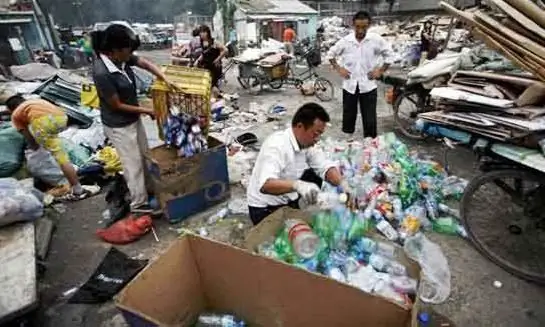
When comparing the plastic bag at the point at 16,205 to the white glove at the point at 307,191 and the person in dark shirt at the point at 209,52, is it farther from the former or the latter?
the person in dark shirt at the point at 209,52

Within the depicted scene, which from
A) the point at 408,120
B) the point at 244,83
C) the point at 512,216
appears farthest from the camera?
the point at 244,83

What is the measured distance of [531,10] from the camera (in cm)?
310

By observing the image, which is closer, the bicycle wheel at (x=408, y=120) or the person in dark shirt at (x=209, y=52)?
the bicycle wheel at (x=408, y=120)

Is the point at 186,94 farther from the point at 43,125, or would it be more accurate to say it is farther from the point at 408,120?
the point at 408,120

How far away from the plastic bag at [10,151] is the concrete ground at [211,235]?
972 mm

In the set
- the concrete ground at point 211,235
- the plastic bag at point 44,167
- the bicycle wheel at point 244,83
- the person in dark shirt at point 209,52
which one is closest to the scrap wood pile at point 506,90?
the concrete ground at point 211,235

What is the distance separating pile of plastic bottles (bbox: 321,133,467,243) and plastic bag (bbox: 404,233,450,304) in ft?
1.68

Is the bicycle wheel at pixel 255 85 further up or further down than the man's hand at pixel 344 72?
further down

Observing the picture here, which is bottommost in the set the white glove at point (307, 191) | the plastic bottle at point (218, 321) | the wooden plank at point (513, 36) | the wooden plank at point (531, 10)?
the plastic bottle at point (218, 321)

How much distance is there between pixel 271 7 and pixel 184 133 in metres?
19.8

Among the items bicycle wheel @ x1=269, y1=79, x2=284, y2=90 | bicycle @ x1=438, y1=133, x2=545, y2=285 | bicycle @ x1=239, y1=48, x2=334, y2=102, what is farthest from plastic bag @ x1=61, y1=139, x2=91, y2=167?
bicycle wheel @ x1=269, y1=79, x2=284, y2=90

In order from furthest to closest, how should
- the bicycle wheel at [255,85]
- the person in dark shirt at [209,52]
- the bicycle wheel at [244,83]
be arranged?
the bicycle wheel at [244,83] < the bicycle wheel at [255,85] < the person in dark shirt at [209,52]

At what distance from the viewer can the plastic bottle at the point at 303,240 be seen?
242cm

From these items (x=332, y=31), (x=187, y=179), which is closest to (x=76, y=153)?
(x=187, y=179)
